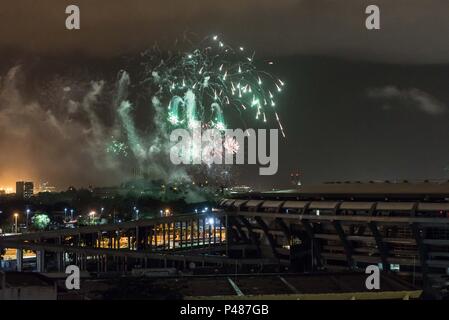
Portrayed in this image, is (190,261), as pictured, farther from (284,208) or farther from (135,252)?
(284,208)

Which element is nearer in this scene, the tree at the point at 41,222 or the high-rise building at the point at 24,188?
the tree at the point at 41,222

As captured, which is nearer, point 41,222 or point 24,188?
point 41,222

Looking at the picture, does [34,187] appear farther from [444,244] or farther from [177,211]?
[444,244]

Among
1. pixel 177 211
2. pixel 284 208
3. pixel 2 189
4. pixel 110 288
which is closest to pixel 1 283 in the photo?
pixel 110 288

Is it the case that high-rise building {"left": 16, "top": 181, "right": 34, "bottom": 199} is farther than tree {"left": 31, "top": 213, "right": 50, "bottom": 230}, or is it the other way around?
high-rise building {"left": 16, "top": 181, "right": 34, "bottom": 199}
